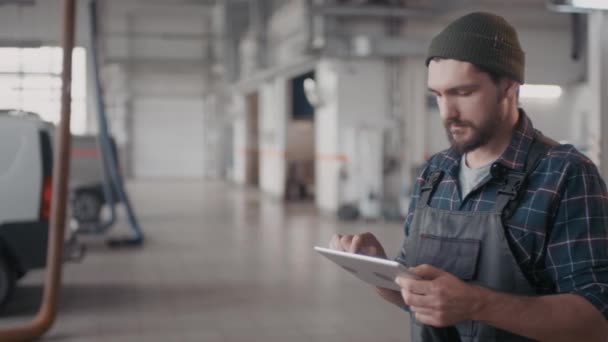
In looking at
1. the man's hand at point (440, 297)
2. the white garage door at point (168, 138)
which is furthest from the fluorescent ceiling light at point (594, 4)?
the white garage door at point (168, 138)

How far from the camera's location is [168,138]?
101 ft

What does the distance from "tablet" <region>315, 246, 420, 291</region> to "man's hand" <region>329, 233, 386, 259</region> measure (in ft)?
0.25

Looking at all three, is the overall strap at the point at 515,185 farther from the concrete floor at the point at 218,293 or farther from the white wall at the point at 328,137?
the white wall at the point at 328,137

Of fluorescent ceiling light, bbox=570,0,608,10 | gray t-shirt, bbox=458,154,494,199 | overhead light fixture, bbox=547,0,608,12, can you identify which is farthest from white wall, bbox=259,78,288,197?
gray t-shirt, bbox=458,154,494,199

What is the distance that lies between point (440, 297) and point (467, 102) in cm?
44

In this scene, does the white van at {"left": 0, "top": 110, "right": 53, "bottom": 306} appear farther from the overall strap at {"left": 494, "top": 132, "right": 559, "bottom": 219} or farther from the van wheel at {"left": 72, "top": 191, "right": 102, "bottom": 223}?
the van wheel at {"left": 72, "top": 191, "right": 102, "bottom": 223}

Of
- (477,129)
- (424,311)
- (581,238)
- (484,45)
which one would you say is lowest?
(424,311)

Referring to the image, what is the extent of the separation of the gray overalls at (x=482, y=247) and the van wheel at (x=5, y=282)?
499 centimetres

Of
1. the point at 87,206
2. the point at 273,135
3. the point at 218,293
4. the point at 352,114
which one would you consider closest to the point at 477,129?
the point at 218,293

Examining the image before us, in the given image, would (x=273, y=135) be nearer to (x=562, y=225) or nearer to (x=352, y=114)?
(x=352, y=114)

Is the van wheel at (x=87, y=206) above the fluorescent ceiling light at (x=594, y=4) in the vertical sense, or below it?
below

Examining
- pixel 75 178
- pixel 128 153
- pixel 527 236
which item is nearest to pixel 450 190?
pixel 527 236

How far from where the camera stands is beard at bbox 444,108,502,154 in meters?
A: 1.63

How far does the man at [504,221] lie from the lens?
1468 millimetres
